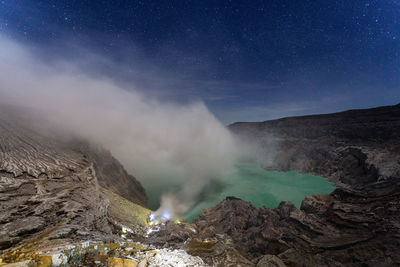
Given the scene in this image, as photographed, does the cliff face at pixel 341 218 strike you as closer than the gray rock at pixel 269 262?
No

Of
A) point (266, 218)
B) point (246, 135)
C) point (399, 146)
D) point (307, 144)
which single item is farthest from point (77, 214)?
point (246, 135)

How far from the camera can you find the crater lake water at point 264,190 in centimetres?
2756

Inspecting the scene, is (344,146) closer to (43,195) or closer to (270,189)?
(270,189)

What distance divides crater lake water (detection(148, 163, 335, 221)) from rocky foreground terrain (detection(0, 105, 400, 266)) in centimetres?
875

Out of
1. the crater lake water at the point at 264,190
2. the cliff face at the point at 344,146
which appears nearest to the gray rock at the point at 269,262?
the crater lake water at the point at 264,190

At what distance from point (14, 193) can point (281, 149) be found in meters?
56.6

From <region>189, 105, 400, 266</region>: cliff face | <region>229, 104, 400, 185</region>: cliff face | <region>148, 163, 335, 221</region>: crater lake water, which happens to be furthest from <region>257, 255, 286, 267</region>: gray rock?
<region>229, 104, 400, 185</region>: cliff face

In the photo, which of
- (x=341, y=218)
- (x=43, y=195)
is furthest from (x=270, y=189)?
(x=43, y=195)

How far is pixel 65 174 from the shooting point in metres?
11.4

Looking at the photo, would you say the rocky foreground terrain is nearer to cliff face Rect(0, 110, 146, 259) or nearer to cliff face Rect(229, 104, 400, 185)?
cliff face Rect(0, 110, 146, 259)

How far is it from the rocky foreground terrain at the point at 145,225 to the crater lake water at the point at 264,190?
28.7ft

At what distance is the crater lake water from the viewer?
27.6 metres

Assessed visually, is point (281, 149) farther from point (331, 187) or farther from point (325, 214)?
point (325, 214)

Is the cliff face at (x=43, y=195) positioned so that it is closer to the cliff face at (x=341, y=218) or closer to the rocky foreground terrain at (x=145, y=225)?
the rocky foreground terrain at (x=145, y=225)
